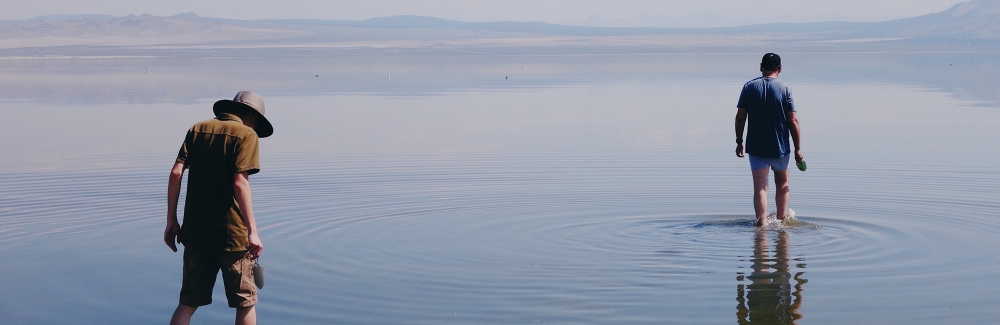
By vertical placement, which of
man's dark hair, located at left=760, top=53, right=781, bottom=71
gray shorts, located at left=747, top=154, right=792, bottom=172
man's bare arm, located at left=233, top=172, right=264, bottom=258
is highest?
man's dark hair, located at left=760, top=53, right=781, bottom=71

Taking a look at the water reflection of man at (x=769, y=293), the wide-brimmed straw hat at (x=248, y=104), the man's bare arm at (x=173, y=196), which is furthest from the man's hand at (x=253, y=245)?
the water reflection of man at (x=769, y=293)

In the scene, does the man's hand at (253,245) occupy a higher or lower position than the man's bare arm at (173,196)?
lower

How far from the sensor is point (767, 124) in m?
10.4

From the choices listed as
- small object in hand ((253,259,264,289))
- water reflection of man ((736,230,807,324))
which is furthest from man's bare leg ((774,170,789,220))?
small object in hand ((253,259,264,289))

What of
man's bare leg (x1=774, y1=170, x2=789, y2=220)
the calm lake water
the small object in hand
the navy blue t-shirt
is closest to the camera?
the small object in hand

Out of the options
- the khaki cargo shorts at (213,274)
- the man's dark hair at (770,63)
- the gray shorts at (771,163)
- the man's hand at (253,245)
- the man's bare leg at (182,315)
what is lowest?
A: the man's bare leg at (182,315)

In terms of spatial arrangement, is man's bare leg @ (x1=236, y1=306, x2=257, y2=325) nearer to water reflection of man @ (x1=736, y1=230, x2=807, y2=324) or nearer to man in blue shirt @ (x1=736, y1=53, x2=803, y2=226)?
water reflection of man @ (x1=736, y1=230, x2=807, y2=324)

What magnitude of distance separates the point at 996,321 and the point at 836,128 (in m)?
14.6

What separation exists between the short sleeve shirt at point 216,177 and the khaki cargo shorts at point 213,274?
0.17 feet

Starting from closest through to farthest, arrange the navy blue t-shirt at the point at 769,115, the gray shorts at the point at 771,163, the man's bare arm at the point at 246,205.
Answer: the man's bare arm at the point at 246,205 → the navy blue t-shirt at the point at 769,115 → the gray shorts at the point at 771,163

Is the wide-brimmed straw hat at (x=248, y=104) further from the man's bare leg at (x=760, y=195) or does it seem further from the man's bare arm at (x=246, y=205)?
the man's bare leg at (x=760, y=195)

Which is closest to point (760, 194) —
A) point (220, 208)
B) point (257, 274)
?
point (257, 274)

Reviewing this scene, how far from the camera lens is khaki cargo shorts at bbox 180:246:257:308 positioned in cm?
630

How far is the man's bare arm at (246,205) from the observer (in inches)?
244
